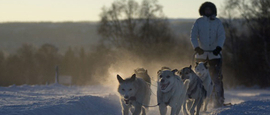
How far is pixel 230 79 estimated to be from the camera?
46.2 metres

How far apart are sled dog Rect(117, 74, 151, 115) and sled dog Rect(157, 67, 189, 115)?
1.22 ft

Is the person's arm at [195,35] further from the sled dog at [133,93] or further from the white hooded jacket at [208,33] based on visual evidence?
the sled dog at [133,93]

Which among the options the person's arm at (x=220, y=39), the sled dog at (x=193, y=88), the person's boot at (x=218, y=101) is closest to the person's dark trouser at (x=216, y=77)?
the person's boot at (x=218, y=101)

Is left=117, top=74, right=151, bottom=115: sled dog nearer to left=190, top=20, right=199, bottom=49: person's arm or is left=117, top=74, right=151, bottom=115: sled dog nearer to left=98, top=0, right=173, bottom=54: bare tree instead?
left=190, top=20, right=199, bottom=49: person's arm

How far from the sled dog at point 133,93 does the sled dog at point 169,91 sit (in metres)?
0.37

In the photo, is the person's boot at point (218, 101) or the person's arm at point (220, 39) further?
the person's boot at point (218, 101)

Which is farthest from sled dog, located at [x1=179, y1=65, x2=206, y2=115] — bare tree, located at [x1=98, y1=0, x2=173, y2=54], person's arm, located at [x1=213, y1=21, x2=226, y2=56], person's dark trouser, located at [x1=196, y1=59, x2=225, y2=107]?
bare tree, located at [x1=98, y1=0, x2=173, y2=54]

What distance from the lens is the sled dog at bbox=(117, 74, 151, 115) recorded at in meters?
9.42

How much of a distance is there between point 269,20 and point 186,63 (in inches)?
309

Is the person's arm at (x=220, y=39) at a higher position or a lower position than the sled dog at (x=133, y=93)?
higher

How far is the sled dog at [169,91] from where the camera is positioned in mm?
9422

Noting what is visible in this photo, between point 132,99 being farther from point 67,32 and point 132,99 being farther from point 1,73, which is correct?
point 67,32

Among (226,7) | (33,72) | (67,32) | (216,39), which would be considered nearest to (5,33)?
(67,32)

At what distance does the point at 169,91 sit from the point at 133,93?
687 mm
